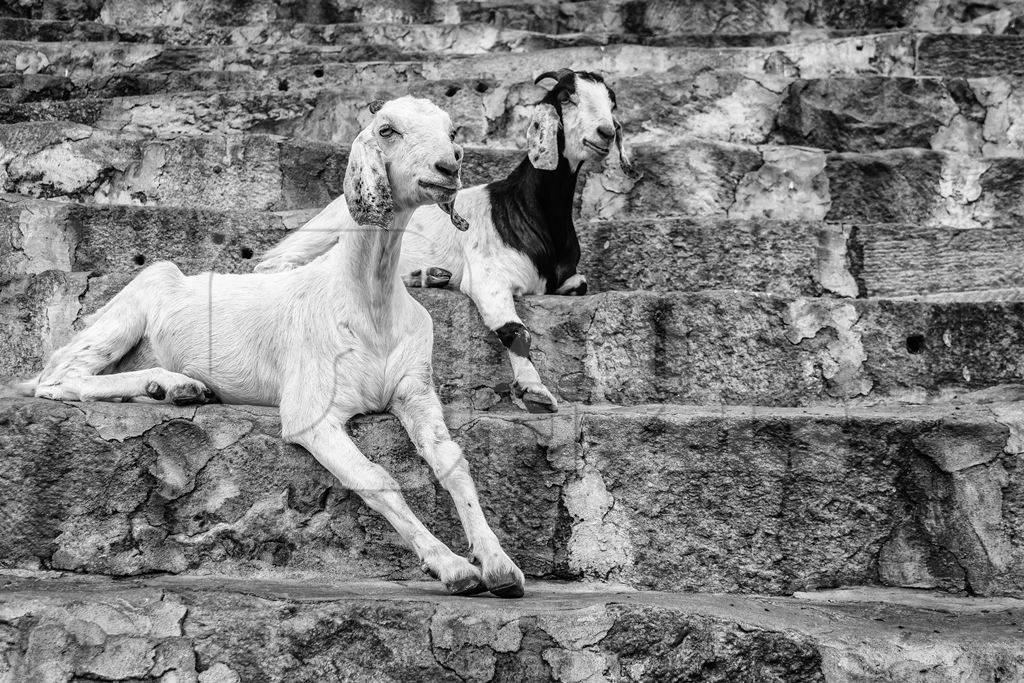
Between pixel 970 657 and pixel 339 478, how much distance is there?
2022 millimetres

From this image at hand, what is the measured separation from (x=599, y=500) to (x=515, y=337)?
107cm

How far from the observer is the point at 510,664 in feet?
12.1

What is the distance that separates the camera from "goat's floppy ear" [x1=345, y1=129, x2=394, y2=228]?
4367 mm

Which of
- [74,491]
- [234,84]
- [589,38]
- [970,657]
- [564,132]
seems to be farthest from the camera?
[589,38]

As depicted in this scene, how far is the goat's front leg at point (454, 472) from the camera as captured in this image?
402 cm

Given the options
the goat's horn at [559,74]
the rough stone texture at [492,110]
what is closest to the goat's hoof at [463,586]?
the goat's horn at [559,74]

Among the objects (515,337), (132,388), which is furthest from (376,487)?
(515,337)

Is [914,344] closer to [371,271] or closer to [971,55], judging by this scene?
[371,271]

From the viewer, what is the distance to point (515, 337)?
17.3ft

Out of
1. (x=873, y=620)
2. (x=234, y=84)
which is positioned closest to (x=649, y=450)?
(x=873, y=620)

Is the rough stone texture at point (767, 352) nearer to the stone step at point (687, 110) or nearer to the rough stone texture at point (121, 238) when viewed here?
the rough stone texture at point (121, 238)

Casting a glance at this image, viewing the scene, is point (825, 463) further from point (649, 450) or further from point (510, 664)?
point (510, 664)

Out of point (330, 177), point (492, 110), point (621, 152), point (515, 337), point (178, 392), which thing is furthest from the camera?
point (492, 110)

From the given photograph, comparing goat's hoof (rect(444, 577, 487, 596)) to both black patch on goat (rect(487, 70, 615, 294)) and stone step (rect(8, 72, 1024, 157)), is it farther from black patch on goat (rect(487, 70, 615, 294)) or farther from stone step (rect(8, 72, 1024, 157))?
stone step (rect(8, 72, 1024, 157))
